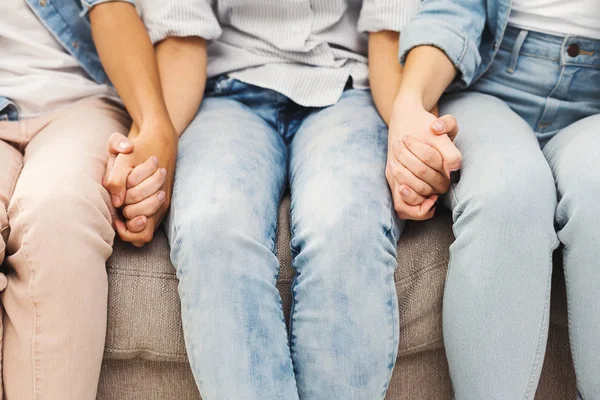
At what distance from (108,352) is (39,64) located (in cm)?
48

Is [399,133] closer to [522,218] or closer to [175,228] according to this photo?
[522,218]

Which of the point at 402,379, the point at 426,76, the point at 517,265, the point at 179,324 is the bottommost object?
the point at 402,379

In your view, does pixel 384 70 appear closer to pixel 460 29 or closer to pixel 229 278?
pixel 460 29

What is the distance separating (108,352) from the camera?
0.93 m

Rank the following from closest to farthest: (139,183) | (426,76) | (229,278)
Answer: (229,278)
(139,183)
(426,76)

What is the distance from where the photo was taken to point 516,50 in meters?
1.09

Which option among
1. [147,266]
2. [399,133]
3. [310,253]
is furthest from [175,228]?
[399,133]

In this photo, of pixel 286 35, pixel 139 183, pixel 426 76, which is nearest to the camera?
pixel 139 183

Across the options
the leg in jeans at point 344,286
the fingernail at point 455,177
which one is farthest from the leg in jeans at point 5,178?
the fingernail at point 455,177

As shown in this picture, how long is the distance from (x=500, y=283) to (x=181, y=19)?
630 mm

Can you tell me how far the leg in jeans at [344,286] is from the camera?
0.85 metres

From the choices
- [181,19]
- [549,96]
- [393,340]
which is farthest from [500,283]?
[181,19]

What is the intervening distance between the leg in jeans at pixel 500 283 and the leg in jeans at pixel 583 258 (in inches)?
0.9

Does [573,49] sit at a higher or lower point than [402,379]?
higher
